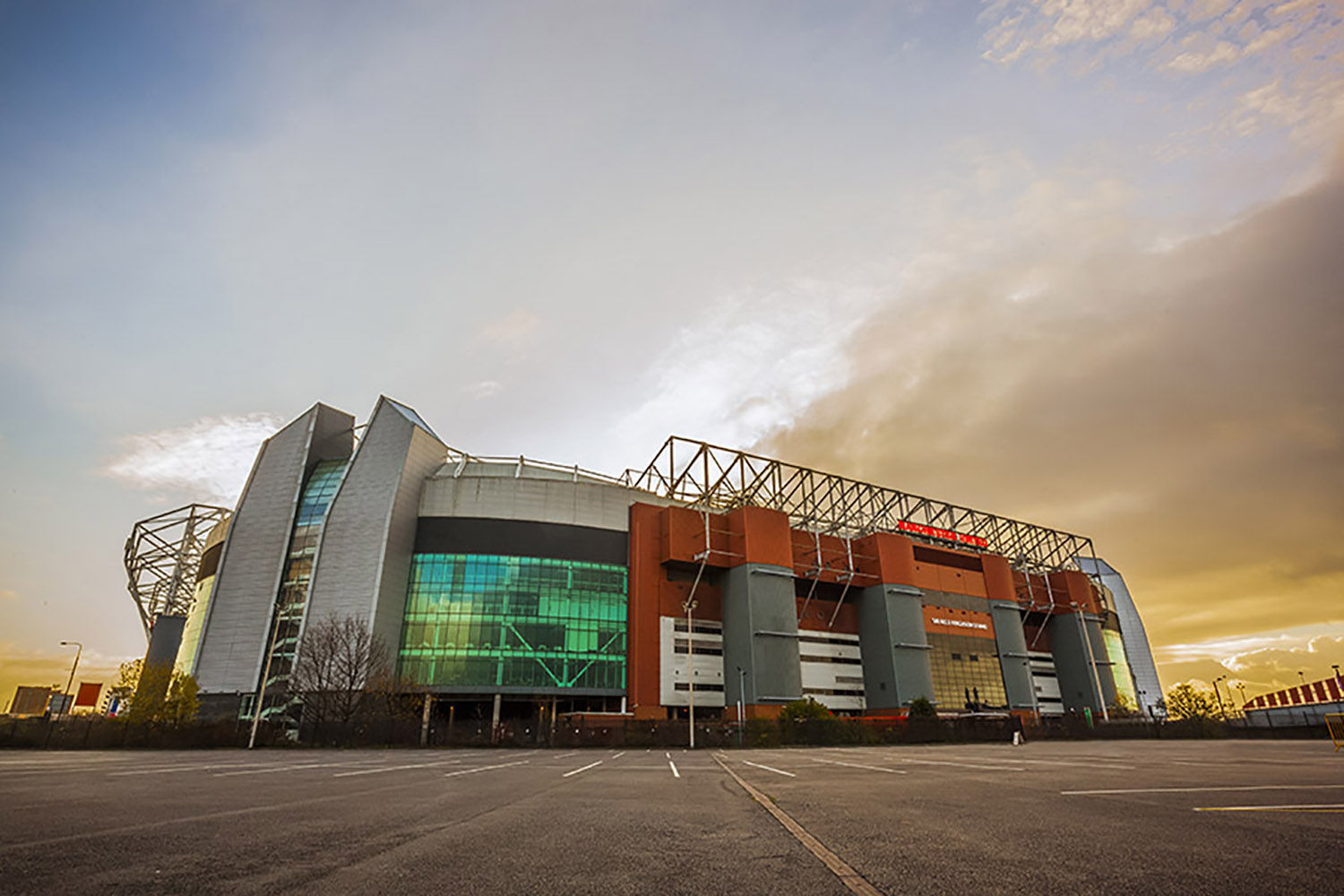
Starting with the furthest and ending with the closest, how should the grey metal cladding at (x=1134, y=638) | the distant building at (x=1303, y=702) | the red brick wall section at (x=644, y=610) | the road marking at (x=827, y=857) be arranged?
the grey metal cladding at (x=1134, y=638) → the red brick wall section at (x=644, y=610) → the distant building at (x=1303, y=702) → the road marking at (x=827, y=857)

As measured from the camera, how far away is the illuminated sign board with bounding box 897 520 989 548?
91.1 meters

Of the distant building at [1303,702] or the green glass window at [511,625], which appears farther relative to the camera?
the green glass window at [511,625]

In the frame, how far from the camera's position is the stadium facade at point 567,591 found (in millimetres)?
71188

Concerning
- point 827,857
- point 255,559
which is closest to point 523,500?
point 255,559

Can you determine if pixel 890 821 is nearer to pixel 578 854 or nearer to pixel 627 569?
pixel 578 854

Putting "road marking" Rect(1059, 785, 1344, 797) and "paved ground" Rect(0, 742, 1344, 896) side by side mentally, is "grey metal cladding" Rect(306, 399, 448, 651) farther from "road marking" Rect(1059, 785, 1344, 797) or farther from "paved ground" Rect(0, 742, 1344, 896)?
"road marking" Rect(1059, 785, 1344, 797)

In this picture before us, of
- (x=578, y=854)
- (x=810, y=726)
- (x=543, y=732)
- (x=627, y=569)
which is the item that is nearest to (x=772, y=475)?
(x=627, y=569)

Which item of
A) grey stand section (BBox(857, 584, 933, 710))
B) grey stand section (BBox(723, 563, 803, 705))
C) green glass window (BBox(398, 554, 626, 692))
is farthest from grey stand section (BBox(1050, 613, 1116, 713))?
green glass window (BBox(398, 554, 626, 692))

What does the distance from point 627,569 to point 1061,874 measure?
75.7m

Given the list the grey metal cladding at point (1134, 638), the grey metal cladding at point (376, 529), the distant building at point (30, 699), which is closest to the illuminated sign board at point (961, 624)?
the grey metal cladding at point (376, 529)

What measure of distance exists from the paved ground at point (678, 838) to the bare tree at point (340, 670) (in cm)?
4820

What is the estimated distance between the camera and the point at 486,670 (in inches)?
2768

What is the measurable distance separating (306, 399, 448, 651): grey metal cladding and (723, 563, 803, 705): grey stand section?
123 ft

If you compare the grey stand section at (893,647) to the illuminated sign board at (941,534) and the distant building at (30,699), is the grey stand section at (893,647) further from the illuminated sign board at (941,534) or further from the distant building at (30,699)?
the distant building at (30,699)
